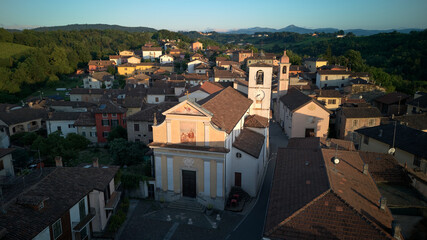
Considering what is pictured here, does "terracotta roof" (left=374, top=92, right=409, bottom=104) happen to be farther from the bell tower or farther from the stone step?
the stone step

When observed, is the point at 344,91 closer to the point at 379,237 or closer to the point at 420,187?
the point at 420,187

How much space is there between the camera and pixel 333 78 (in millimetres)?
64062

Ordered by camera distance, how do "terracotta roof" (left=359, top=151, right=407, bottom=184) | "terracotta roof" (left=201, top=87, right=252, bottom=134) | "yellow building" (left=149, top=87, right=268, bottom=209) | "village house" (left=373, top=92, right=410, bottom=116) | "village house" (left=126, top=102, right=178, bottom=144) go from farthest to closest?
"village house" (left=373, top=92, right=410, bottom=116), "village house" (left=126, top=102, right=178, bottom=144), "terracotta roof" (left=201, top=87, right=252, bottom=134), "yellow building" (left=149, top=87, right=268, bottom=209), "terracotta roof" (left=359, top=151, right=407, bottom=184)

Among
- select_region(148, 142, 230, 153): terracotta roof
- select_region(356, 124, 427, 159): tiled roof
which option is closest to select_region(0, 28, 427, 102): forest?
select_region(356, 124, 427, 159): tiled roof

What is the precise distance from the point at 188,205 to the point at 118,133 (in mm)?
19669

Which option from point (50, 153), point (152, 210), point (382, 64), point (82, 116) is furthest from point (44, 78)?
point (382, 64)

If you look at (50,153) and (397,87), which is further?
(397,87)

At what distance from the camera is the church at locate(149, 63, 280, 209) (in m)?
20.9

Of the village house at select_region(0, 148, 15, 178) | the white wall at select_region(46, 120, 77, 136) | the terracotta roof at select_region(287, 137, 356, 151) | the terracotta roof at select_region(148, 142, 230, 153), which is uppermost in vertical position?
the terracotta roof at select_region(148, 142, 230, 153)

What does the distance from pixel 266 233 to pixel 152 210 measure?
12181 millimetres

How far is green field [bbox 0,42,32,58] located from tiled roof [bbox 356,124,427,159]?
120255 millimetres

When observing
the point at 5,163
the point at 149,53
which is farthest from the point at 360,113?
the point at 149,53

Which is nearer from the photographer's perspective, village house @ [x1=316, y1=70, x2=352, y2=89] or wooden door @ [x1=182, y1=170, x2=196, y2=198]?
wooden door @ [x1=182, y1=170, x2=196, y2=198]

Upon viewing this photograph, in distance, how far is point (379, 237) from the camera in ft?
35.8
